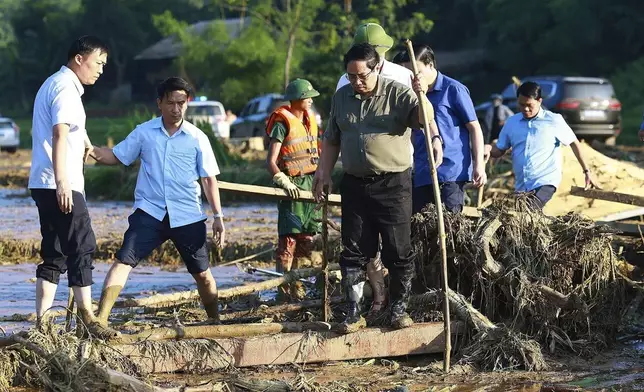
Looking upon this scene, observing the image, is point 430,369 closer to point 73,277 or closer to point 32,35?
point 73,277

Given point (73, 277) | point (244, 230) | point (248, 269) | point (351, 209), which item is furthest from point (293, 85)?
point (244, 230)

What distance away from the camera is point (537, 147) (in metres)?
9.57

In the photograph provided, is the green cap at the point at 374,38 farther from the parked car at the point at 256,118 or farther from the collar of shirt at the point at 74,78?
the parked car at the point at 256,118

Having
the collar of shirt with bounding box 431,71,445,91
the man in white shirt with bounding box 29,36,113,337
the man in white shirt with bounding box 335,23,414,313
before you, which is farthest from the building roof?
the man in white shirt with bounding box 29,36,113,337

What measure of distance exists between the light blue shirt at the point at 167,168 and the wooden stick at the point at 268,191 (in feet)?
2.01

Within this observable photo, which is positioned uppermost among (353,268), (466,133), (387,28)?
(387,28)

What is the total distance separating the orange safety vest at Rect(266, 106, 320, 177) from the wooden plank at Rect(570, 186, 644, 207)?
2.24 metres

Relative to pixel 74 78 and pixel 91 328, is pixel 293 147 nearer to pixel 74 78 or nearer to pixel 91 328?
pixel 74 78

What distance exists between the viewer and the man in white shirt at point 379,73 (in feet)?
24.4

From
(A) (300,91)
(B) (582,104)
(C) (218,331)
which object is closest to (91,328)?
(C) (218,331)

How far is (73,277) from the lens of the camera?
6.90m

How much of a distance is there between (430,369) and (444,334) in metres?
0.35

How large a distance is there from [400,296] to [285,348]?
2.60 ft

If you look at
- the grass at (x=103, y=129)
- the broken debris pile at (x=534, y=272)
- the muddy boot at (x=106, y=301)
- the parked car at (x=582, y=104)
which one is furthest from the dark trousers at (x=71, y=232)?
the parked car at (x=582, y=104)
